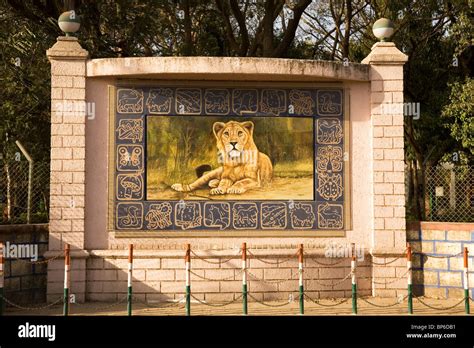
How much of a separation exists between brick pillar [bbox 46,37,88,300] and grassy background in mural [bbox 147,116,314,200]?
4.42 feet

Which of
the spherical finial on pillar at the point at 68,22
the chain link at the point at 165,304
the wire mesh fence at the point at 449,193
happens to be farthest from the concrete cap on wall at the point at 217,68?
the chain link at the point at 165,304

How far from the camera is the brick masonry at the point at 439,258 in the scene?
41.0 feet

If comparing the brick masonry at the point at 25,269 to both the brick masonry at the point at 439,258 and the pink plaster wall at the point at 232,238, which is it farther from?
the brick masonry at the point at 439,258

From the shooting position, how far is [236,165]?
41.1ft

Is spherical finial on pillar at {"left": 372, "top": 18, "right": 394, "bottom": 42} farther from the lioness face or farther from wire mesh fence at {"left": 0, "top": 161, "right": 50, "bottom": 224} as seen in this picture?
wire mesh fence at {"left": 0, "top": 161, "right": 50, "bottom": 224}

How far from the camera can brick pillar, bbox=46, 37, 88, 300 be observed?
12.1 meters

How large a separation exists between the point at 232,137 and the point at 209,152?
0.54 meters

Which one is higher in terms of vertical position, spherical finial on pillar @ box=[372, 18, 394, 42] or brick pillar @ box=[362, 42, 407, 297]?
spherical finial on pillar @ box=[372, 18, 394, 42]

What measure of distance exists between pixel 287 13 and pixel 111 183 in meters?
17.6

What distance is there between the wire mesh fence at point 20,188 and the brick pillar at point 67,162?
896 mm

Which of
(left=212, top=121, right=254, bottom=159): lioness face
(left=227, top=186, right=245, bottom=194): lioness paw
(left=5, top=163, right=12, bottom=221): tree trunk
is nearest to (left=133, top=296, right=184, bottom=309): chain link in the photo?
(left=227, top=186, right=245, bottom=194): lioness paw

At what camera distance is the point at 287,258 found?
12.3 m

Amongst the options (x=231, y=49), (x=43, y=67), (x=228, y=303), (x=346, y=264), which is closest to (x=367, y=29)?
(x=231, y=49)

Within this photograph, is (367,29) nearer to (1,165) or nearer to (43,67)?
(43,67)
